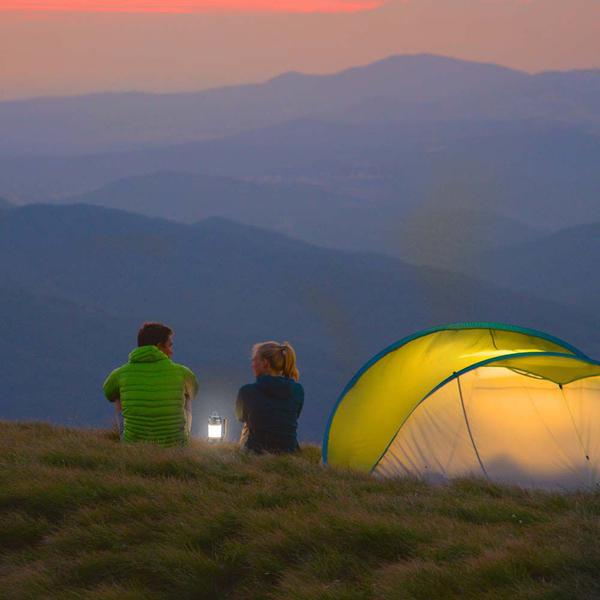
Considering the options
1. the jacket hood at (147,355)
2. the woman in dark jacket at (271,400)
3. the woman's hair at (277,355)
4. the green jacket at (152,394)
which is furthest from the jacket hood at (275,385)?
the jacket hood at (147,355)

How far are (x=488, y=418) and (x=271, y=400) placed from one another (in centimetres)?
200

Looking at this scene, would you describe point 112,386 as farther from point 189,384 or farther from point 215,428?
point 215,428

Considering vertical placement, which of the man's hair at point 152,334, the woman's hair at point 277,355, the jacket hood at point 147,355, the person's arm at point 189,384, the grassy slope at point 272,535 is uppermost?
the man's hair at point 152,334

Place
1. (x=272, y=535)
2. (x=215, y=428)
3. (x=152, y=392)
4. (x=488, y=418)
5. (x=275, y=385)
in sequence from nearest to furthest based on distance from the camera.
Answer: (x=272, y=535) < (x=275, y=385) < (x=152, y=392) < (x=488, y=418) < (x=215, y=428)

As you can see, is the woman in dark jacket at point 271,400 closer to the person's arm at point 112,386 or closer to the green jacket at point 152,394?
the green jacket at point 152,394

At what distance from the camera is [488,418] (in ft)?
30.0

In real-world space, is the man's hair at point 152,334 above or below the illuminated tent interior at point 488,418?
above

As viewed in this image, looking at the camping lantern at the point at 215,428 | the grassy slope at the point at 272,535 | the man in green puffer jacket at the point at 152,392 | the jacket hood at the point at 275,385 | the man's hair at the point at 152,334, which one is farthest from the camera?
the camping lantern at the point at 215,428

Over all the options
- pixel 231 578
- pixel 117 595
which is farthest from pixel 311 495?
pixel 117 595

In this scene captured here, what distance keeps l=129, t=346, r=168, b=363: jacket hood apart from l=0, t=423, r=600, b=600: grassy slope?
1499 mm

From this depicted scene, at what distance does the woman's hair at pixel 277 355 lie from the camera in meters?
8.57

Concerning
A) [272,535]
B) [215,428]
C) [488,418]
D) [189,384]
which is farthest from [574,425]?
[272,535]

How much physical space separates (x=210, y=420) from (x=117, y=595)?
5.46 meters

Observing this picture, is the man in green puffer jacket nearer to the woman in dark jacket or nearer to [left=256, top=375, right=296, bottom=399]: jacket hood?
the woman in dark jacket
